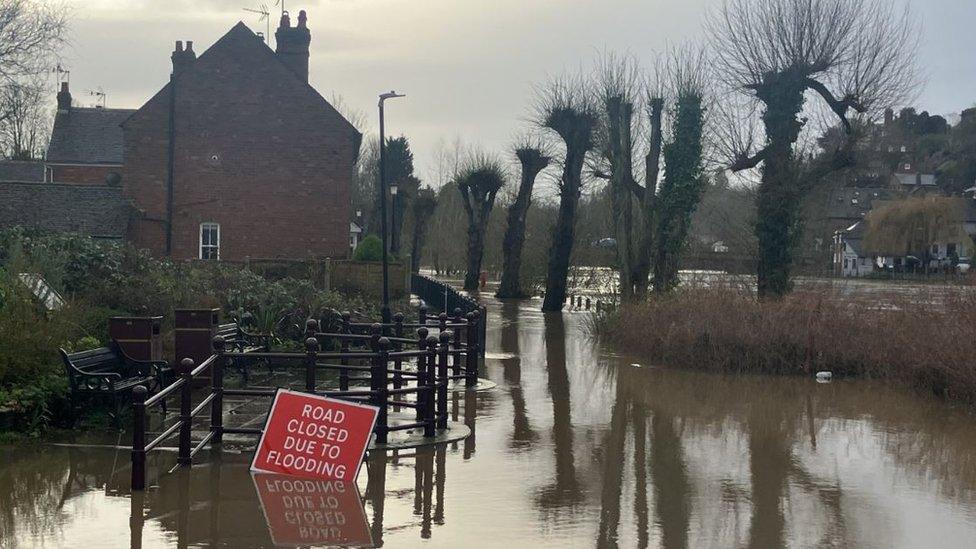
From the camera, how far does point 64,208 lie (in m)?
34.6

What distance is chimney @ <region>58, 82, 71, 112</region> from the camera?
170ft

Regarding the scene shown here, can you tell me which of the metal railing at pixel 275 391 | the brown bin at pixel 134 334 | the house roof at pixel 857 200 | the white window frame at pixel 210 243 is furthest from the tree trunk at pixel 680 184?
the house roof at pixel 857 200

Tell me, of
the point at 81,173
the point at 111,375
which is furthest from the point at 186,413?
the point at 81,173

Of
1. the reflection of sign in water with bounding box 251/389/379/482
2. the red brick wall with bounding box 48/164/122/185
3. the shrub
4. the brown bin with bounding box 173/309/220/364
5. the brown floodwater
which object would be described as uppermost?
the red brick wall with bounding box 48/164/122/185

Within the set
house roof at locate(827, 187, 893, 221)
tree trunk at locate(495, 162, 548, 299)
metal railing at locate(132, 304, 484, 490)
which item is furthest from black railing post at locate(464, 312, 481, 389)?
house roof at locate(827, 187, 893, 221)

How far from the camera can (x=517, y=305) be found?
43500 millimetres

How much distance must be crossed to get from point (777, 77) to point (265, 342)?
49.0 ft

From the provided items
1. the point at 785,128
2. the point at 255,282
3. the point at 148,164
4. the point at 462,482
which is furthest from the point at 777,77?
the point at 148,164

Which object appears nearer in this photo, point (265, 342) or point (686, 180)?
point (265, 342)

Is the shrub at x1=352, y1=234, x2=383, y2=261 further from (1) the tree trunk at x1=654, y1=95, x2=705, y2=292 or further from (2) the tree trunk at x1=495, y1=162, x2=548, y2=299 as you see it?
(1) the tree trunk at x1=654, y1=95, x2=705, y2=292

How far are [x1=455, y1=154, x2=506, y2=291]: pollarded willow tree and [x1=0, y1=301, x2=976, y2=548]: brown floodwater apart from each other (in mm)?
36709

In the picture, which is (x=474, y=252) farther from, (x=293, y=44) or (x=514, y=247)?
(x=293, y=44)

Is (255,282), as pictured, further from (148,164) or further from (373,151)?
(373,151)

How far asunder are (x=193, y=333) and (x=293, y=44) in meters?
29.2
